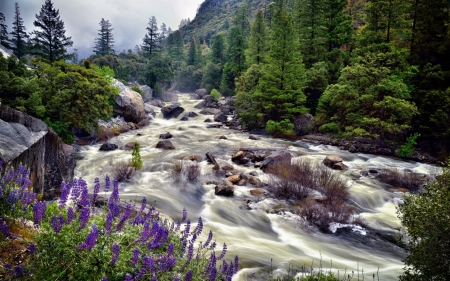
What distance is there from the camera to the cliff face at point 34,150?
5.65 m

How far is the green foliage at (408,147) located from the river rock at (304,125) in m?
7.60

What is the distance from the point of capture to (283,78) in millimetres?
26828

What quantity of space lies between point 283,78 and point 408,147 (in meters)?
12.2

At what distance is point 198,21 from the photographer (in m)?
168

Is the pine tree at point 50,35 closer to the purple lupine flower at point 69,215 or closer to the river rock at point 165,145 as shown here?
the river rock at point 165,145

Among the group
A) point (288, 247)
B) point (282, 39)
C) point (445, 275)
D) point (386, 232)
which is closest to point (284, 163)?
point (386, 232)

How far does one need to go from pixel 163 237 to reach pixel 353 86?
71.1ft

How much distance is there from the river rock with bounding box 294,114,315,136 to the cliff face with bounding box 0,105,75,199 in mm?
20166

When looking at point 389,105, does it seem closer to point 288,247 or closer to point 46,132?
point 288,247

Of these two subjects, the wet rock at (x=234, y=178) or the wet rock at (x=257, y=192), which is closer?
the wet rock at (x=257, y=192)

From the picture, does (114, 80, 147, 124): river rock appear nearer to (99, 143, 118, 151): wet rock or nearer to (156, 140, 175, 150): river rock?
(99, 143, 118, 151): wet rock

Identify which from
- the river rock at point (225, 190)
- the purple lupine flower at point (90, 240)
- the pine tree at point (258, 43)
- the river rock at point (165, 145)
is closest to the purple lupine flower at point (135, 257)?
the purple lupine flower at point (90, 240)

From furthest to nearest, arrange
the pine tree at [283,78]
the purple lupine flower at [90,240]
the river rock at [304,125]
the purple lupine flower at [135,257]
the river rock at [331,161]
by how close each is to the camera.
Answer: the pine tree at [283,78] → the river rock at [304,125] → the river rock at [331,161] → the purple lupine flower at [135,257] → the purple lupine flower at [90,240]

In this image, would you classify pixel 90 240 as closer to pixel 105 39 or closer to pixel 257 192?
pixel 257 192
